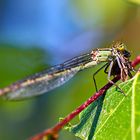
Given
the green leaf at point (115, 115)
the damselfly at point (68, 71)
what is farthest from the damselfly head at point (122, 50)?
the green leaf at point (115, 115)

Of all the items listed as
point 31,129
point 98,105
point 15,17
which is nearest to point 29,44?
point 15,17

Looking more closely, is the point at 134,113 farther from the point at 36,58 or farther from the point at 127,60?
the point at 36,58

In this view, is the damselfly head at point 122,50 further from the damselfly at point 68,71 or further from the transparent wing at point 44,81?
the transparent wing at point 44,81

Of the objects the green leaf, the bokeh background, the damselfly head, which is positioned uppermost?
the bokeh background

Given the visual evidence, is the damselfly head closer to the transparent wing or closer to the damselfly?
the damselfly

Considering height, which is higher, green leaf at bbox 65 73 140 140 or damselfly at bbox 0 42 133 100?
damselfly at bbox 0 42 133 100

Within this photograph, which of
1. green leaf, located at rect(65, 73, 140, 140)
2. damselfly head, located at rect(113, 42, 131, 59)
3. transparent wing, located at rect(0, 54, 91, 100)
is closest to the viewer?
green leaf, located at rect(65, 73, 140, 140)

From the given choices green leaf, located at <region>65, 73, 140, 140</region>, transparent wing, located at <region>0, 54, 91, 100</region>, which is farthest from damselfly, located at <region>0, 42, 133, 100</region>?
green leaf, located at <region>65, 73, 140, 140</region>
